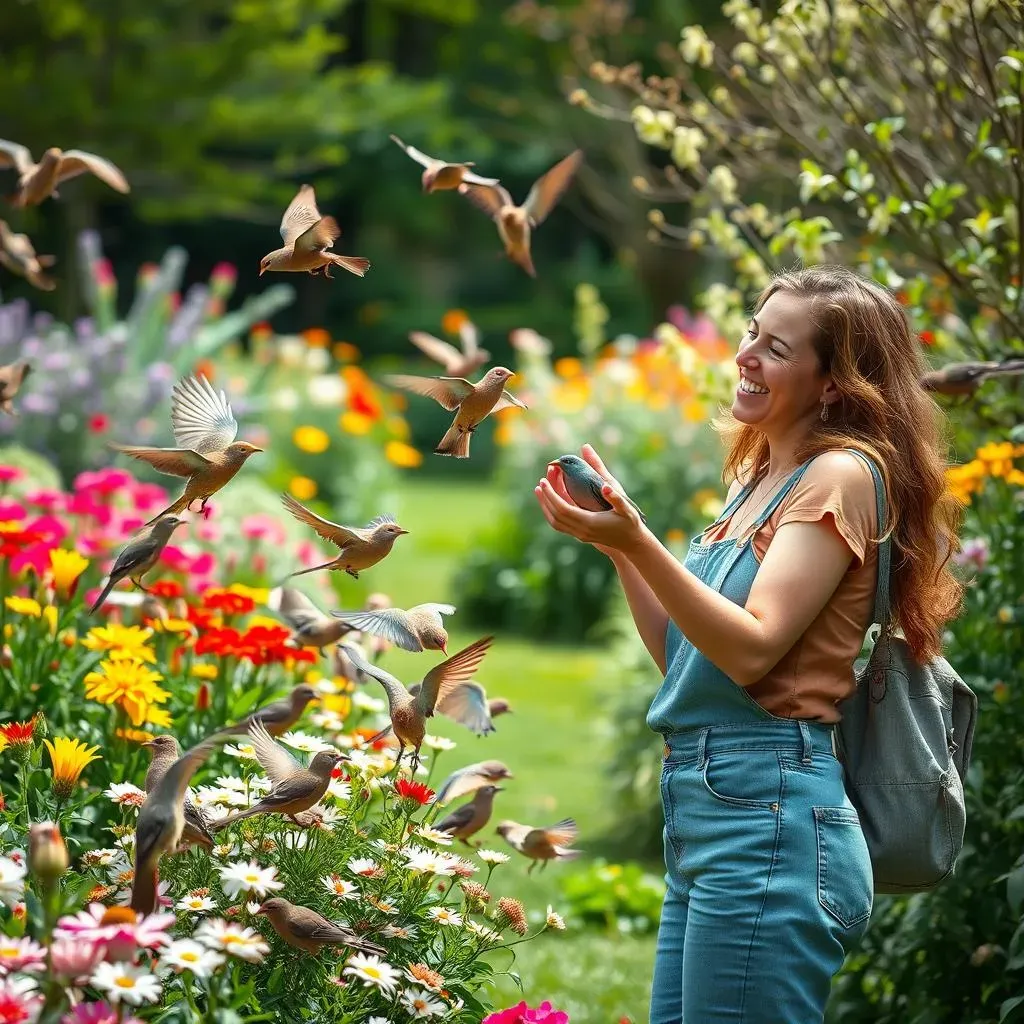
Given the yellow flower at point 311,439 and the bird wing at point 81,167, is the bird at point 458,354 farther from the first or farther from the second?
the yellow flower at point 311,439

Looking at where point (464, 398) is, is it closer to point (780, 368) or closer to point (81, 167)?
point (780, 368)

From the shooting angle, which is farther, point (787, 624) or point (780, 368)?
point (780, 368)

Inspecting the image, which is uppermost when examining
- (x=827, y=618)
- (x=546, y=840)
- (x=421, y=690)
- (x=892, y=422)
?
(x=892, y=422)

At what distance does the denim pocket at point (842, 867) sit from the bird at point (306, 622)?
2.53 ft

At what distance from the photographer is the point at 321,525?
1.89 meters

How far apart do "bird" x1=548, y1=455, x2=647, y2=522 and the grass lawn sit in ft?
3.22

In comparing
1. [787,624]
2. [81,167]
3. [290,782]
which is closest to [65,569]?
[81,167]

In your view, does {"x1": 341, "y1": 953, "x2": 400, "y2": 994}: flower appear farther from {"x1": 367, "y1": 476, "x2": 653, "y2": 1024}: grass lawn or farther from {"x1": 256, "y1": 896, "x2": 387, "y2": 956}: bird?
{"x1": 367, "y1": 476, "x2": 653, "y2": 1024}: grass lawn

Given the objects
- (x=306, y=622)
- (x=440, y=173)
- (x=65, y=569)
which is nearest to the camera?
(x=440, y=173)

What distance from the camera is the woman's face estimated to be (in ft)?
6.86

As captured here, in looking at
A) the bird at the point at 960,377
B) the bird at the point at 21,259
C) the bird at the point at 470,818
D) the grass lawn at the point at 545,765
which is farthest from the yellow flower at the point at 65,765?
the bird at the point at 960,377

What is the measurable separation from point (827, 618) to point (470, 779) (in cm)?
76

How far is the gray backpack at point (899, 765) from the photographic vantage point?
2.11 metres

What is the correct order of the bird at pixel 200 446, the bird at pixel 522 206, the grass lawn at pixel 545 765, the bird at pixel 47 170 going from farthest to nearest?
the grass lawn at pixel 545 765 → the bird at pixel 47 170 → the bird at pixel 522 206 → the bird at pixel 200 446
